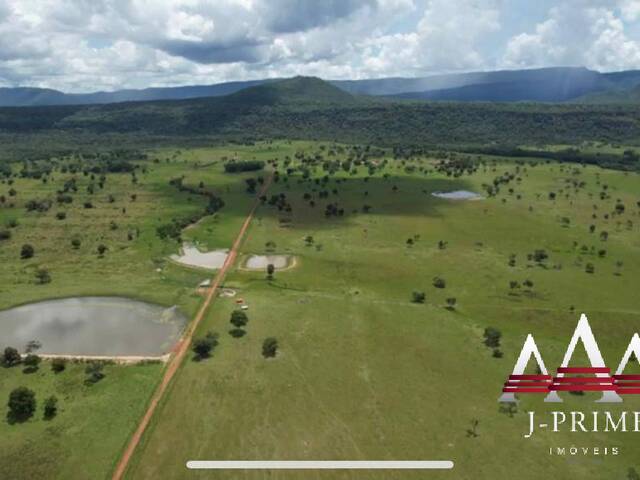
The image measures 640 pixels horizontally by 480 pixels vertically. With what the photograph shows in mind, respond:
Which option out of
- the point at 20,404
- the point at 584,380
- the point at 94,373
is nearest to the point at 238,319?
the point at 94,373

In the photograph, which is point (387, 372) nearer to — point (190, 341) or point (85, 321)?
point (190, 341)

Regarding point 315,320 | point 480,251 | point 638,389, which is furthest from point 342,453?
point 480,251

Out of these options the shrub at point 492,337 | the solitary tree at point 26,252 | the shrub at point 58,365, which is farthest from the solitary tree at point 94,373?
the solitary tree at point 26,252

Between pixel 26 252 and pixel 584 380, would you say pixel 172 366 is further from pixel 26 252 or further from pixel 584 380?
pixel 26 252

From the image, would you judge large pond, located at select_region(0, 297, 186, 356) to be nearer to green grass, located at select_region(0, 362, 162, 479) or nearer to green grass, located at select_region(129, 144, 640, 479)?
green grass, located at select_region(0, 362, 162, 479)

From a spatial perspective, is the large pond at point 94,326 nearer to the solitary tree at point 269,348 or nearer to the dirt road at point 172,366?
the dirt road at point 172,366

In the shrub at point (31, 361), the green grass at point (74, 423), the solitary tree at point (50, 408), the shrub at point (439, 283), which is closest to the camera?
the green grass at point (74, 423)

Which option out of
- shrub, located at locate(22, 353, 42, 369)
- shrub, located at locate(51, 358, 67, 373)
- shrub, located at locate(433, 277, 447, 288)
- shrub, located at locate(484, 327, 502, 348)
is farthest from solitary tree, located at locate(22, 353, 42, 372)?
shrub, located at locate(433, 277, 447, 288)
